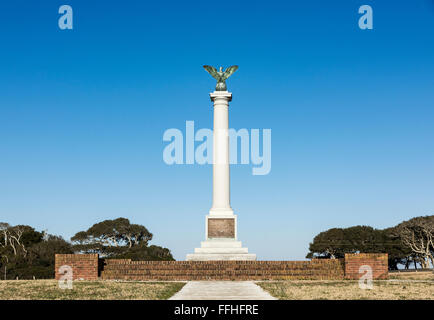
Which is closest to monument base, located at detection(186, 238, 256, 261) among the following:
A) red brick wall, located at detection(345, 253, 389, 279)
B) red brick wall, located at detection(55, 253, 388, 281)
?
→ red brick wall, located at detection(55, 253, 388, 281)

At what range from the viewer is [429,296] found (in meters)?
14.2

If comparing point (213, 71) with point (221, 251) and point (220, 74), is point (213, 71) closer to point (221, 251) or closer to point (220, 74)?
point (220, 74)

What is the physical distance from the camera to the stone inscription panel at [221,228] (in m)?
32.9

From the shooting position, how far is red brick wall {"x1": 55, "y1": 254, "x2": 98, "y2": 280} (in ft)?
76.4

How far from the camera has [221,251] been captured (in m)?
31.7

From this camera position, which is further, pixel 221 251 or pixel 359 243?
pixel 359 243

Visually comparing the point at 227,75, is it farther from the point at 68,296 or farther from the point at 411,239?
the point at 411,239

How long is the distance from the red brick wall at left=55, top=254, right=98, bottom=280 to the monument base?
8319 mm

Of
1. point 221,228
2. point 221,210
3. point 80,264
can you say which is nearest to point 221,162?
point 221,210

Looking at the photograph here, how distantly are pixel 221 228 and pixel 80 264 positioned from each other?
1156 centimetres

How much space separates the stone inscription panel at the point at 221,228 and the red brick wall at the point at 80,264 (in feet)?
34.6

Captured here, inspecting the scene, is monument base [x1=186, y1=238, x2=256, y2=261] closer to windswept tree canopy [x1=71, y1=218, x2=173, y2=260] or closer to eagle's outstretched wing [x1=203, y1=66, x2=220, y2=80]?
eagle's outstretched wing [x1=203, y1=66, x2=220, y2=80]

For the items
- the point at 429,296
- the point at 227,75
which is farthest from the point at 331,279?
the point at 227,75
